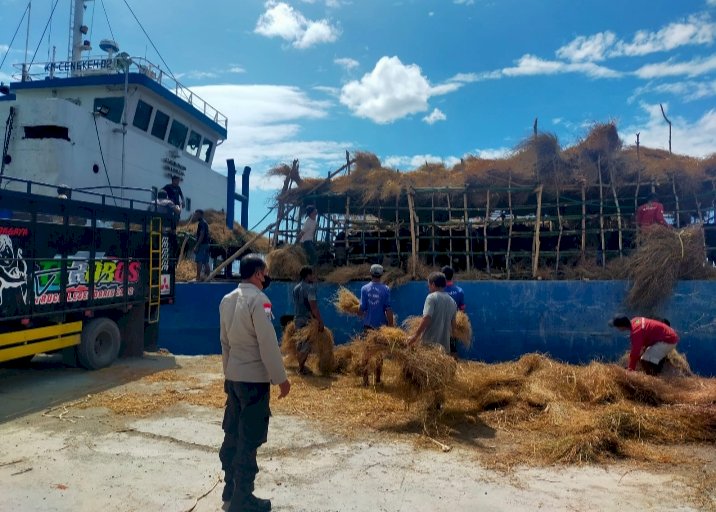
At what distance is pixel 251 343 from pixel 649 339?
16.9 ft

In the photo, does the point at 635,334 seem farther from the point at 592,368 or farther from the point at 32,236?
the point at 32,236

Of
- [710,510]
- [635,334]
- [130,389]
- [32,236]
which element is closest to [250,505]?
[710,510]

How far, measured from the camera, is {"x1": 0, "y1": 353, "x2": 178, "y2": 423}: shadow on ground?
6.67 m

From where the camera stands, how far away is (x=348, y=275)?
41.9 ft

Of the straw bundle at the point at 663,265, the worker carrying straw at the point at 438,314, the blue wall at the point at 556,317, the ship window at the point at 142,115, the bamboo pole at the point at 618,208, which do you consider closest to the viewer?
the worker carrying straw at the point at 438,314

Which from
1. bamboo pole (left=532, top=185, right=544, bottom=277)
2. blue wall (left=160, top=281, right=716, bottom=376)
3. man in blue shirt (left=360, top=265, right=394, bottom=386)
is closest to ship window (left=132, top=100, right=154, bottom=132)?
blue wall (left=160, top=281, right=716, bottom=376)

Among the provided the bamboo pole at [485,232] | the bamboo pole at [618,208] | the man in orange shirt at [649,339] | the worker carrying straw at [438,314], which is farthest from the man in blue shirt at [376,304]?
the bamboo pole at [618,208]

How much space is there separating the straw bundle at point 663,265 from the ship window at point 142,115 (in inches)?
608

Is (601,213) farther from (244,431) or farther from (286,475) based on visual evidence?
(244,431)

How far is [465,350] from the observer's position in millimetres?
11672

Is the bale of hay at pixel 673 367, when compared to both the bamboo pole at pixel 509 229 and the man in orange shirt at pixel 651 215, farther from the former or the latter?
the bamboo pole at pixel 509 229

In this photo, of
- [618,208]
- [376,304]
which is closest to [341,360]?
[376,304]

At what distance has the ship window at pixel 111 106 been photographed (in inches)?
706

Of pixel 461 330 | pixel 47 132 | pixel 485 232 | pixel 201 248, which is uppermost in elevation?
pixel 47 132
